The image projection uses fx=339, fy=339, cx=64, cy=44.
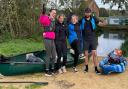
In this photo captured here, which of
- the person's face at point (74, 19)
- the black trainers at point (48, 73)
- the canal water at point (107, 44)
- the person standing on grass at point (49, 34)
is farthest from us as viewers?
the canal water at point (107, 44)

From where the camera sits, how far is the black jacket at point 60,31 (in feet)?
30.5

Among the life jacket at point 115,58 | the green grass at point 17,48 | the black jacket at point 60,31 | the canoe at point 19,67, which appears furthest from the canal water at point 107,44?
the canoe at point 19,67

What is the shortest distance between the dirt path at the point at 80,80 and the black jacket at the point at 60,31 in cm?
102

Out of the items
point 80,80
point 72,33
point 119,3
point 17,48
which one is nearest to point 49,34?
point 72,33

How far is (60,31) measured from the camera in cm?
934

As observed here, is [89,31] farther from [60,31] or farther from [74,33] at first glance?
[60,31]

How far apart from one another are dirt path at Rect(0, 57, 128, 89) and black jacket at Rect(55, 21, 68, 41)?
1019 mm

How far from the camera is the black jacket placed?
9.28 meters

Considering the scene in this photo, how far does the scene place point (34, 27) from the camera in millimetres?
18188

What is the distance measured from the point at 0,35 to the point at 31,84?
9.43 metres

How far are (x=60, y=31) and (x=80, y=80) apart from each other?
148 cm

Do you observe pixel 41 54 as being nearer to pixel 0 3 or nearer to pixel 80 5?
pixel 0 3

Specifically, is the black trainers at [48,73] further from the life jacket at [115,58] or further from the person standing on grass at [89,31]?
the life jacket at [115,58]

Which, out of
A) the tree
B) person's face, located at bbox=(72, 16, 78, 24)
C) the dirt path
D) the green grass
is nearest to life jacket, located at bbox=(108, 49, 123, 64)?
the dirt path
